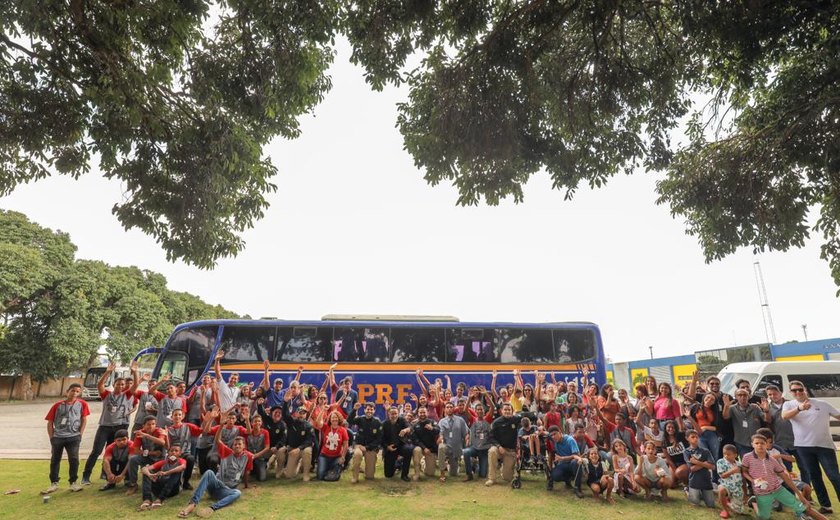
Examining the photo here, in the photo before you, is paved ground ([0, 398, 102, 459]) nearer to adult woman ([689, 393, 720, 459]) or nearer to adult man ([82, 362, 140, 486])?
adult man ([82, 362, 140, 486])

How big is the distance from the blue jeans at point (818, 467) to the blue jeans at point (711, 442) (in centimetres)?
112

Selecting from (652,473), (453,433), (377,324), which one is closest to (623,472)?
(652,473)

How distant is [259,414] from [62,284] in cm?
2753

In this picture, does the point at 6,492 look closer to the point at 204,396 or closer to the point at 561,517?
the point at 204,396

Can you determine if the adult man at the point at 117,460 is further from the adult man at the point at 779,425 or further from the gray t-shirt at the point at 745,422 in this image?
the adult man at the point at 779,425

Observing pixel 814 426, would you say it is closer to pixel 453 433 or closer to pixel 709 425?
pixel 709 425

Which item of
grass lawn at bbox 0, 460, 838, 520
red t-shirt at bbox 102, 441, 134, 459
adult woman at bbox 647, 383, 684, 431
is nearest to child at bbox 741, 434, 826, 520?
grass lawn at bbox 0, 460, 838, 520

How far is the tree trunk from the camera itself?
31.4m

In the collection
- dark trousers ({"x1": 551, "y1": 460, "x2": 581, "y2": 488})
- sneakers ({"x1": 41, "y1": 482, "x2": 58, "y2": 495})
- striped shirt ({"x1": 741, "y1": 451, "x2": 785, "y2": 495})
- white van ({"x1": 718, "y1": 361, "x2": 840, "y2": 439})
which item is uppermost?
white van ({"x1": 718, "y1": 361, "x2": 840, "y2": 439})

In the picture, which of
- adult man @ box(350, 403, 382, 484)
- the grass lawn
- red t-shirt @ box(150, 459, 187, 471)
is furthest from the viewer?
adult man @ box(350, 403, 382, 484)

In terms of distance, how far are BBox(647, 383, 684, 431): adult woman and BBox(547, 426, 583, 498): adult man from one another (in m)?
1.68

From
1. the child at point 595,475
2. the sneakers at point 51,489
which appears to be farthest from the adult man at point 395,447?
the sneakers at point 51,489

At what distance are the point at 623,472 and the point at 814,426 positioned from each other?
2.82m

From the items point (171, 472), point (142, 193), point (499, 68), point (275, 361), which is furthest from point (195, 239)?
point (499, 68)
